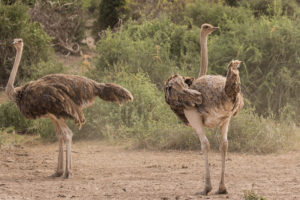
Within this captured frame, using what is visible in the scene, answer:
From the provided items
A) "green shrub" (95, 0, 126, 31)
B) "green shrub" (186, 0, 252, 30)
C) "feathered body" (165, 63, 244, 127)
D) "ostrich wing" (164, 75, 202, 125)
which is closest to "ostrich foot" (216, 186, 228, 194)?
"feathered body" (165, 63, 244, 127)

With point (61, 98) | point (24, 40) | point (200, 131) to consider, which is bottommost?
point (200, 131)

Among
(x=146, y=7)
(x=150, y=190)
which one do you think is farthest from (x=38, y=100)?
(x=146, y=7)

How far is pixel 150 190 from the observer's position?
18.7ft

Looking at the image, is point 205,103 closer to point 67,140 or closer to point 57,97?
point 57,97

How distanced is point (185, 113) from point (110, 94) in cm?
171

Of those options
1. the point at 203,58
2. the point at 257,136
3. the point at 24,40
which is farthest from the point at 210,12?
the point at 203,58

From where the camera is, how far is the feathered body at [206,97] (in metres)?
5.15

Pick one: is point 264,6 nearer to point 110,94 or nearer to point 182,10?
point 182,10

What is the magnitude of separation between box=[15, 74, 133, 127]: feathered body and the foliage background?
171cm

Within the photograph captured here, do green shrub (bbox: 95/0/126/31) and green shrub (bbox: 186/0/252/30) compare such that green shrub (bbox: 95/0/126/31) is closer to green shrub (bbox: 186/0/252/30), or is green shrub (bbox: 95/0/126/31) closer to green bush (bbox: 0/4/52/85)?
green shrub (bbox: 186/0/252/30)

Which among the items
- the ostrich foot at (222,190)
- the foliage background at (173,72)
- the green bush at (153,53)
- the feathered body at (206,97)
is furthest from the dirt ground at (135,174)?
the green bush at (153,53)

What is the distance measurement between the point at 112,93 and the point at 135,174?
1.04 meters

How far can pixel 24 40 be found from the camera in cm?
1234

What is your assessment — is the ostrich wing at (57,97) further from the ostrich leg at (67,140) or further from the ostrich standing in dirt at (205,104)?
the ostrich standing in dirt at (205,104)
